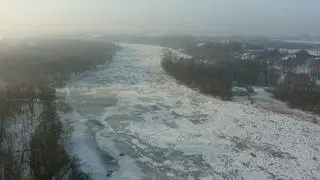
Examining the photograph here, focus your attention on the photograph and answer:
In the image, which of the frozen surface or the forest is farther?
the frozen surface

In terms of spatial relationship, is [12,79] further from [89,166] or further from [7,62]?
[89,166]

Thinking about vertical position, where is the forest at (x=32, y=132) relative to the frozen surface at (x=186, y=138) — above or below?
above

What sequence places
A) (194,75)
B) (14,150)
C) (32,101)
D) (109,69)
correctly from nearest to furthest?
(14,150)
(32,101)
(194,75)
(109,69)

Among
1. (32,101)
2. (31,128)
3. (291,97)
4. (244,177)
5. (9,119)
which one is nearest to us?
(244,177)

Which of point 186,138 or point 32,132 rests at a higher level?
point 32,132

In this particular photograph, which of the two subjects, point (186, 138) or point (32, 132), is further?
point (186, 138)

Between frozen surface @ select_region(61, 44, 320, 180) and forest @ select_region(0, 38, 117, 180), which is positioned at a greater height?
forest @ select_region(0, 38, 117, 180)

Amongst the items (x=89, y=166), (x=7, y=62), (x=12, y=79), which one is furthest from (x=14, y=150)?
(x=7, y=62)

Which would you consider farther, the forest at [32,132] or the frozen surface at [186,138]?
the frozen surface at [186,138]
